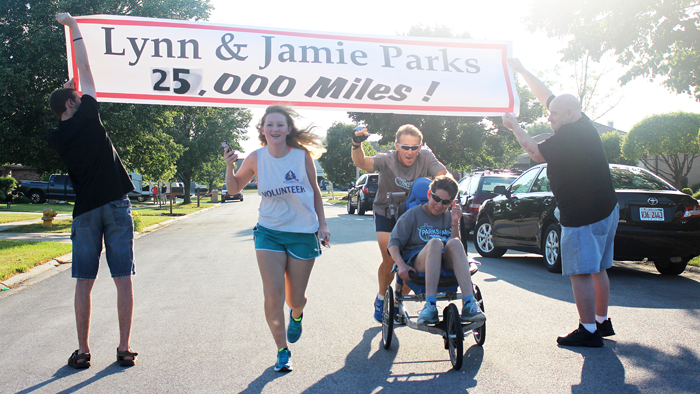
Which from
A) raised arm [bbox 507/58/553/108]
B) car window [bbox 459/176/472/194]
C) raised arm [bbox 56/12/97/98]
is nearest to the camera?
raised arm [bbox 56/12/97/98]

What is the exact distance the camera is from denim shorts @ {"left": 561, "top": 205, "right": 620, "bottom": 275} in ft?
14.3

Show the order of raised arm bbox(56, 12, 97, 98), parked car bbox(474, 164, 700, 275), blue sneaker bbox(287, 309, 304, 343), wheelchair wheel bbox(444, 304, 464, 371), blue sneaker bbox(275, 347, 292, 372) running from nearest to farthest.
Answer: wheelchair wheel bbox(444, 304, 464, 371), blue sneaker bbox(275, 347, 292, 372), raised arm bbox(56, 12, 97, 98), blue sneaker bbox(287, 309, 304, 343), parked car bbox(474, 164, 700, 275)

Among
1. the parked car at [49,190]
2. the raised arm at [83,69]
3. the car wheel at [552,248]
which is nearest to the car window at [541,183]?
the car wheel at [552,248]

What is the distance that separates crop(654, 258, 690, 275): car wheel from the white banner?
12.7 ft

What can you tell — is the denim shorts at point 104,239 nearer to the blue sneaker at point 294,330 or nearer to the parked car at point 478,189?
the blue sneaker at point 294,330

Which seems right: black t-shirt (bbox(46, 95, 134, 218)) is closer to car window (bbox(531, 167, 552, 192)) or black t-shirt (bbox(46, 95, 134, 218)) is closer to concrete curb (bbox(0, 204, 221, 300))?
concrete curb (bbox(0, 204, 221, 300))

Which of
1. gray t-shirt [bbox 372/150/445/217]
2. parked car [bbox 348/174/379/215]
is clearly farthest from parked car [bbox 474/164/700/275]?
parked car [bbox 348/174/379/215]

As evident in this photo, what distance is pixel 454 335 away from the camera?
378cm

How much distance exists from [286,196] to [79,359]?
1909mm

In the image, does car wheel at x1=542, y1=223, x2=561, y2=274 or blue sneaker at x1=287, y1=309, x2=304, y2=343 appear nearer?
blue sneaker at x1=287, y1=309, x2=304, y2=343

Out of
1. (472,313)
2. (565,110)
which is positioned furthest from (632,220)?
(472,313)

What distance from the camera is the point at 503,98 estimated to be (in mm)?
5781

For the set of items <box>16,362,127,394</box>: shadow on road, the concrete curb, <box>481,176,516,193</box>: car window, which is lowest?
the concrete curb

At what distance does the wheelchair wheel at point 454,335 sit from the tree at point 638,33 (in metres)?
10.1
